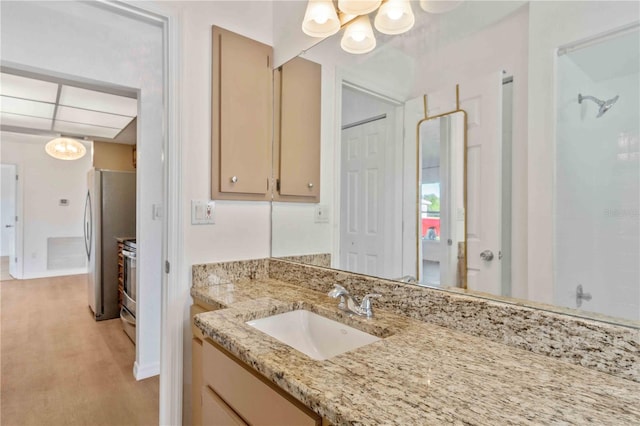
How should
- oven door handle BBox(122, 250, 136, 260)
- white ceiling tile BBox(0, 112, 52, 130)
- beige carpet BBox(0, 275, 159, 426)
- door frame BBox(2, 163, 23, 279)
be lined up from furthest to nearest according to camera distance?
door frame BBox(2, 163, 23, 279) → white ceiling tile BBox(0, 112, 52, 130) → oven door handle BBox(122, 250, 136, 260) → beige carpet BBox(0, 275, 159, 426)

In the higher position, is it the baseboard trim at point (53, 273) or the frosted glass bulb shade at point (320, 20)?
the frosted glass bulb shade at point (320, 20)

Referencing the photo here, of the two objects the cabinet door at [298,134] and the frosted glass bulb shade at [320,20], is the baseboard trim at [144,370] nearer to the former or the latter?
the cabinet door at [298,134]

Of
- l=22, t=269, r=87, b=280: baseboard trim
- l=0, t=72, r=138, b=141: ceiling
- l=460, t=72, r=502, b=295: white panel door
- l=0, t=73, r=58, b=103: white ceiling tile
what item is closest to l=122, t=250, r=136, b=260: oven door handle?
l=0, t=72, r=138, b=141: ceiling

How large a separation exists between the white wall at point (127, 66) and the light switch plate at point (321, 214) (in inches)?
50.0

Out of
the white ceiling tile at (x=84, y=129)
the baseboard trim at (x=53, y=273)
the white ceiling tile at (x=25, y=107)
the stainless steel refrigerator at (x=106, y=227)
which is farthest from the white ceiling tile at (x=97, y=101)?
the baseboard trim at (x=53, y=273)

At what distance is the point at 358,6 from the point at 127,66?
193 centimetres

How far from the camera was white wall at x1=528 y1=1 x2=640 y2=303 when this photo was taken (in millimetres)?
1003

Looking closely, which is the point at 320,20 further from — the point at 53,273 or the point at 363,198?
the point at 53,273

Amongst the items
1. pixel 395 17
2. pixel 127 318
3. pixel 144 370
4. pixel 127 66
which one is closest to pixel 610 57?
pixel 395 17

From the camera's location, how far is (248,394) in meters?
0.89

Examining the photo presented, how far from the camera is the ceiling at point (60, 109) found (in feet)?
9.79

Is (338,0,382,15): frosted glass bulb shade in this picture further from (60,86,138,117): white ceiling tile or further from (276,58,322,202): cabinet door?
(60,86,138,117): white ceiling tile

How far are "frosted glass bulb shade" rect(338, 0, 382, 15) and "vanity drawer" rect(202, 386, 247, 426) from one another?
5.30 ft

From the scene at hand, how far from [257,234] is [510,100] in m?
1.28
